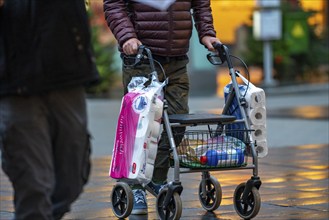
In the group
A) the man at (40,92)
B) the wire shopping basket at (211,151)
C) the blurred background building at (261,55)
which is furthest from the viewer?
the blurred background building at (261,55)

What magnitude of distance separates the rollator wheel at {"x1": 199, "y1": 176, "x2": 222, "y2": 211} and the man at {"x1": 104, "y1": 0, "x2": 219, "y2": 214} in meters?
0.33

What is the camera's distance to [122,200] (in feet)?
21.4

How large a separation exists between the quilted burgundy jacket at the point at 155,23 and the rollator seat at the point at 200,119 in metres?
0.61

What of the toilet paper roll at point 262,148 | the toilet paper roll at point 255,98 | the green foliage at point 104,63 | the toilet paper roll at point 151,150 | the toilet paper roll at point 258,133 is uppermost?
the green foliage at point 104,63

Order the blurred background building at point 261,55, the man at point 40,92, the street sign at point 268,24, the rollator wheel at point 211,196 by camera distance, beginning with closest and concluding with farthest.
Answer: the man at point 40,92
the rollator wheel at point 211,196
the blurred background building at point 261,55
the street sign at point 268,24

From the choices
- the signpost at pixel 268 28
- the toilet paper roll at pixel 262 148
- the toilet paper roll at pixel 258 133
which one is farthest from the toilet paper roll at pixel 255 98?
the signpost at pixel 268 28

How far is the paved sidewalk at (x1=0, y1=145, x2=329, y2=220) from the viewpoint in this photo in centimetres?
663

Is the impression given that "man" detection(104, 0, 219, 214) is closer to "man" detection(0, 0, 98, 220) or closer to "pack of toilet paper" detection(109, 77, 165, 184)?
"pack of toilet paper" detection(109, 77, 165, 184)

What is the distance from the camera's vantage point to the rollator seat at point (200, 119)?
5980mm

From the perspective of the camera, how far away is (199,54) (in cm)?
2106

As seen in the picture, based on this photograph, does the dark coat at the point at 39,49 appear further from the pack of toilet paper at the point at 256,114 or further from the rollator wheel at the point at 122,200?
the pack of toilet paper at the point at 256,114

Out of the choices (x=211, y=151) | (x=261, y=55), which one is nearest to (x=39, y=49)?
(x=211, y=151)

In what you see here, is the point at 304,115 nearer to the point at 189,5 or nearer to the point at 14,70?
the point at 189,5

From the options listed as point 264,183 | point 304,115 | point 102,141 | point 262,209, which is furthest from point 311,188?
point 304,115
